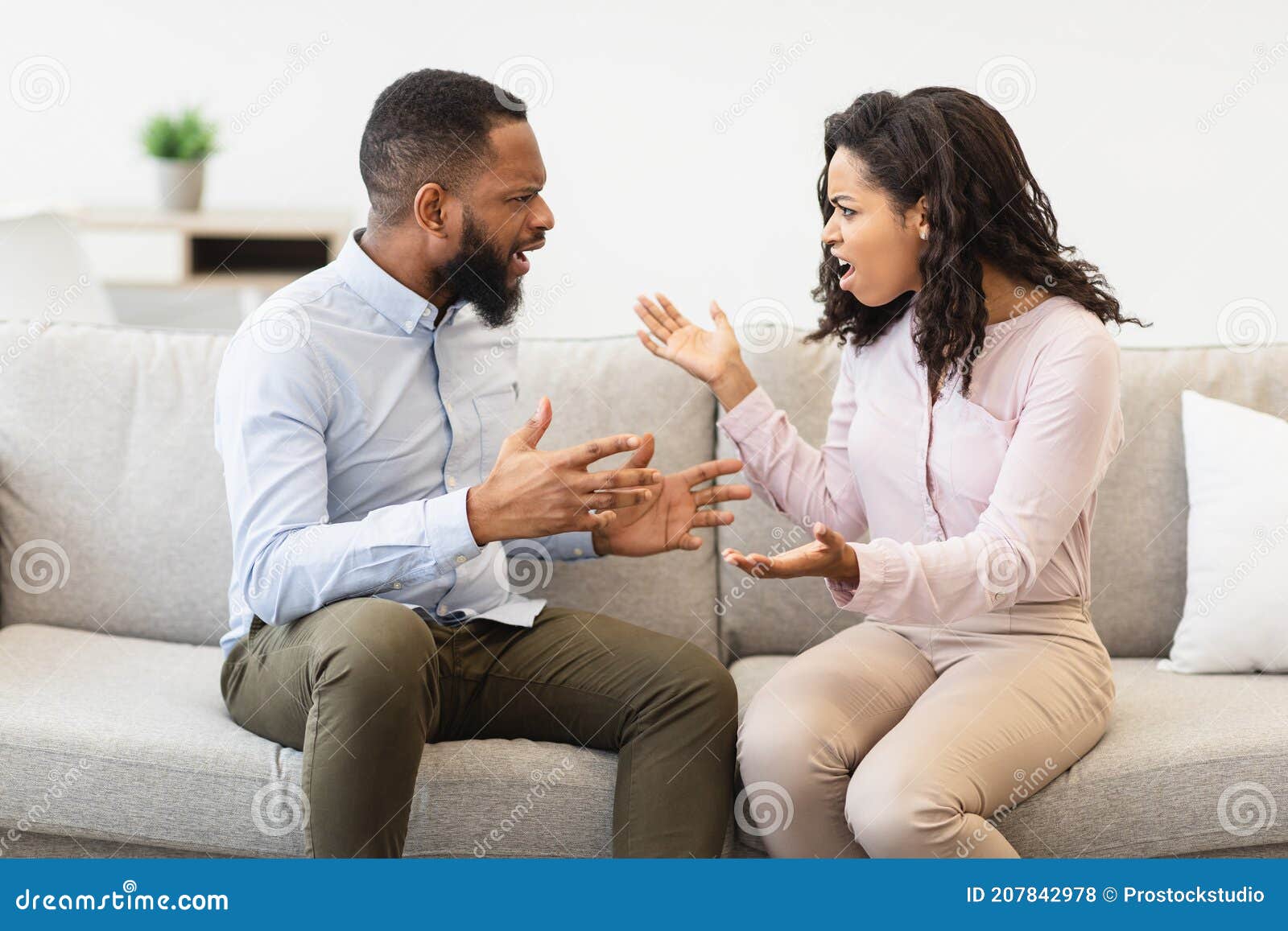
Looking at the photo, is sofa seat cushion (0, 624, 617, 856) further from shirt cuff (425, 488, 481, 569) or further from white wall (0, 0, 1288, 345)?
white wall (0, 0, 1288, 345)

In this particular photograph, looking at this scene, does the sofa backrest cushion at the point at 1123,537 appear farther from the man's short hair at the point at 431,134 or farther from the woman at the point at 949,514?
the man's short hair at the point at 431,134

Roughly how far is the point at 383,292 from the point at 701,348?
47 cm

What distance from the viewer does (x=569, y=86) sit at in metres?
2.95

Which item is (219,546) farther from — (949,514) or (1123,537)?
(1123,537)

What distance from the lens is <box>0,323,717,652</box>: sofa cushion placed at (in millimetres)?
1870

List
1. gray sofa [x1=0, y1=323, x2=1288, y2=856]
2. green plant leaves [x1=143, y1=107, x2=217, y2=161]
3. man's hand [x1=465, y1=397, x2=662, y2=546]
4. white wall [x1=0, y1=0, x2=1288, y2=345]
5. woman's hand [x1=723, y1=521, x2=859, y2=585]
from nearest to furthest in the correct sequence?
woman's hand [x1=723, y1=521, x2=859, y2=585] < man's hand [x1=465, y1=397, x2=662, y2=546] < gray sofa [x1=0, y1=323, x2=1288, y2=856] < white wall [x1=0, y1=0, x2=1288, y2=345] < green plant leaves [x1=143, y1=107, x2=217, y2=161]

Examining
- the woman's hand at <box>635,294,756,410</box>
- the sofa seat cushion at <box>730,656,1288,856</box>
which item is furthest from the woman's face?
the sofa seat cushion at <box>730,656,1288,856</box>

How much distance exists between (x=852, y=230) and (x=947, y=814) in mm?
747

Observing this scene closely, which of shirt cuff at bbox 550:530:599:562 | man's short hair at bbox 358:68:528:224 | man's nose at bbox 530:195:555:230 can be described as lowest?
shirt cuff at bbox 550:530:599:562

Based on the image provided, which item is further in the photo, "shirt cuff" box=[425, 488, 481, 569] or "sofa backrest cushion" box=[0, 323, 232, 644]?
"sofa backrest cushion" box=[0, 323, 232, 644]

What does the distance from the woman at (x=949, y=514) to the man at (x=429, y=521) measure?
0.17m

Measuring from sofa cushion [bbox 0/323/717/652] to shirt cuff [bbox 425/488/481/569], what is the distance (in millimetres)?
462

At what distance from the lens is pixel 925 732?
1.39 metres

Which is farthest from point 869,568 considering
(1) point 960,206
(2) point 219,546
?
(2) point 219,546
